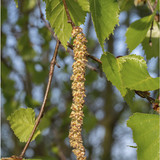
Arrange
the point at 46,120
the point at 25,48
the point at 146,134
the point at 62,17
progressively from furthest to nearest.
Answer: the point at 25,48 < the point at 46,120 < the point at 62,17 < the point at 146,134

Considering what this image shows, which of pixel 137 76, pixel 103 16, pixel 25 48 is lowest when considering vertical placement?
pixel 137 76

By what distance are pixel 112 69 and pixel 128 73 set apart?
0.18ft

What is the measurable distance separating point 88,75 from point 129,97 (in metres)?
1.72

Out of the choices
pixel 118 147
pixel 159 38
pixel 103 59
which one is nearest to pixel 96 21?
pixel 103 59

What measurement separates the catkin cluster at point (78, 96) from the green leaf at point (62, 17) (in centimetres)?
10

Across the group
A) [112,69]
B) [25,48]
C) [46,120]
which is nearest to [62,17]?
[112,69]

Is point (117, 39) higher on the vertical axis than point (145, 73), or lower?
higher

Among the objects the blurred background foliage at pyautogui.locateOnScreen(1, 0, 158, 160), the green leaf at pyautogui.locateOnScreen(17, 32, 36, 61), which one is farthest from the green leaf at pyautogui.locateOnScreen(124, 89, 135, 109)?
the green leaf at pyautogui.locateOnScreen(17, 32, 36, 61)

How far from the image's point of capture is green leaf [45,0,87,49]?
670 millimetres

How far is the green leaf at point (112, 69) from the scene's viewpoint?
0.57 metres

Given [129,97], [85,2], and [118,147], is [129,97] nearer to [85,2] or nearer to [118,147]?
[85,2]

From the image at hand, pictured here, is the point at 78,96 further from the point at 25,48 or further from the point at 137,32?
the point at 25,48

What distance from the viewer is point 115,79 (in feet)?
1.89

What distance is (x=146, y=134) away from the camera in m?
0.54
